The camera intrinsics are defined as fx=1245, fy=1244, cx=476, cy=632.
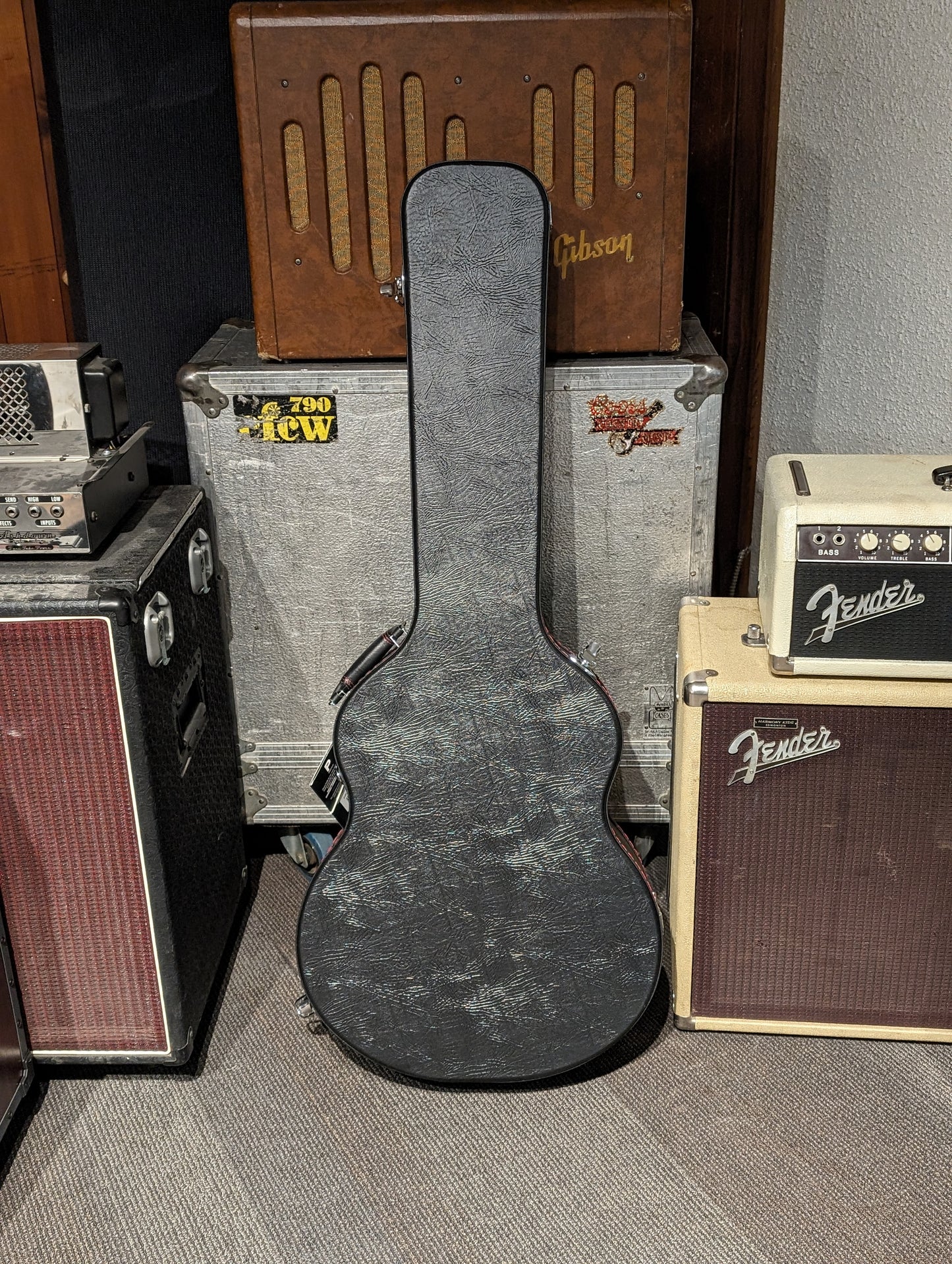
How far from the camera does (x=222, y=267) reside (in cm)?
221

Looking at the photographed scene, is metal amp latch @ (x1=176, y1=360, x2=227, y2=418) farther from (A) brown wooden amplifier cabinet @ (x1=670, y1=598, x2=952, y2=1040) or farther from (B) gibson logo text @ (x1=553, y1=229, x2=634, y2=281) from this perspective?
(A) brown wooden amplifier cabinet @ (x1=670, y1=598, x2=952, y2=1040)

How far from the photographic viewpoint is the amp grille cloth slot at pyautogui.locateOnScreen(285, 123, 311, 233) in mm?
1795

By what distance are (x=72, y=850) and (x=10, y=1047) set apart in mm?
304

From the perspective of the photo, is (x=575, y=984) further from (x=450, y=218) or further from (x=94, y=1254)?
(x=450, y=218)

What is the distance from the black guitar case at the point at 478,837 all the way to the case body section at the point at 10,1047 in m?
0.41

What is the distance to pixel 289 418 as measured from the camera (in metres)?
1.92

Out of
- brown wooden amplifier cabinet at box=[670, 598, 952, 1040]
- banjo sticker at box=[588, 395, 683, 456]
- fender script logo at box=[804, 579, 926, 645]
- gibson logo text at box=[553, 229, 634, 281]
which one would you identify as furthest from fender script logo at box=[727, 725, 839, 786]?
gibson logo text at box=[553, 229, 634, 281]

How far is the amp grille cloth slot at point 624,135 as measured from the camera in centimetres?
→ 177

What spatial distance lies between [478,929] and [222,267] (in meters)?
1.24

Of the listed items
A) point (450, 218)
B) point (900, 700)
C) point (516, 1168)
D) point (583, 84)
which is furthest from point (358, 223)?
point (516, 1168)

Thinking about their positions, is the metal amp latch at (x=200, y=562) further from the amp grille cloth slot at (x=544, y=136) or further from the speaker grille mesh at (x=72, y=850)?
the amp grille cloth slot at (x=544, y=136)

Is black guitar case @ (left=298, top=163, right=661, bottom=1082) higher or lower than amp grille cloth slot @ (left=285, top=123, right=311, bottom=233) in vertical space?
lower

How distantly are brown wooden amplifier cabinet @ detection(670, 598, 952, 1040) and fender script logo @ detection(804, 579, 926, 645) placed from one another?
89 mm

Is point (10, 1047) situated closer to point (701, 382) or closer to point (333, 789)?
point (333, 789)
